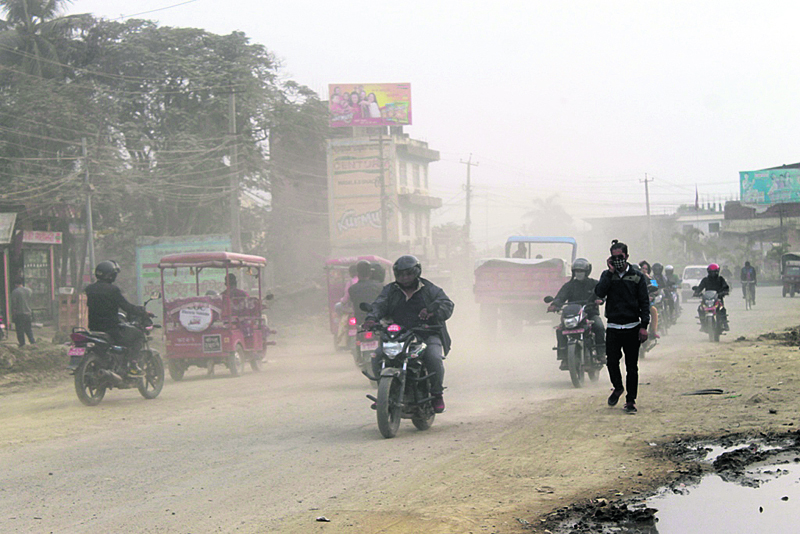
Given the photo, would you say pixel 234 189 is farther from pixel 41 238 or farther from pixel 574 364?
pixel 574 364

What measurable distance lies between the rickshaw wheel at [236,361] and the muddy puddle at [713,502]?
419 inches

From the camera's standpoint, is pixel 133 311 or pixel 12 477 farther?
pixel 133 311

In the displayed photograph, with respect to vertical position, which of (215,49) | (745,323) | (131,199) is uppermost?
(215,49)

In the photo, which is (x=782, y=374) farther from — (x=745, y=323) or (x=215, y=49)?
(x=215, y=49)

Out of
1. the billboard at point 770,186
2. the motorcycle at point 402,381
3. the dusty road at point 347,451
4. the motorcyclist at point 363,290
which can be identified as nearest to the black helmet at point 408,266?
the motorcycle at point 402,381

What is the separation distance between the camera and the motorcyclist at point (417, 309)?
8.47 metres

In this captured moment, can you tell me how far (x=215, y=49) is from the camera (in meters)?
46.5

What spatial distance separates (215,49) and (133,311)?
37.3 m

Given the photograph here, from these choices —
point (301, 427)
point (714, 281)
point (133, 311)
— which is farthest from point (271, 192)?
point (301, 427)

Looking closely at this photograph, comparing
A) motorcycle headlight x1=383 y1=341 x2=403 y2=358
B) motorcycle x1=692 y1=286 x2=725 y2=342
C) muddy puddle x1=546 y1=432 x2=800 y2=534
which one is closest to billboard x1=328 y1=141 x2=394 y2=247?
motorcycle x1=692 y1=286 x2=725 y2=342

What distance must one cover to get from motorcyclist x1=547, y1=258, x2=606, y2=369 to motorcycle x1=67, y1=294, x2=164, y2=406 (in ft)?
18.5

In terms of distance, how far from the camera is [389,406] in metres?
8.12

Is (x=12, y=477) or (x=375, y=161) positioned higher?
(x=375, y=161)

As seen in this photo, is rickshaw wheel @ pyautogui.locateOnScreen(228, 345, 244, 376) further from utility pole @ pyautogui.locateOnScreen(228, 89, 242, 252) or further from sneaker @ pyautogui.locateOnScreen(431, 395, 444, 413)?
utility pole @ pyautogui.locateOnScreen(228, 89, 242, 252)
